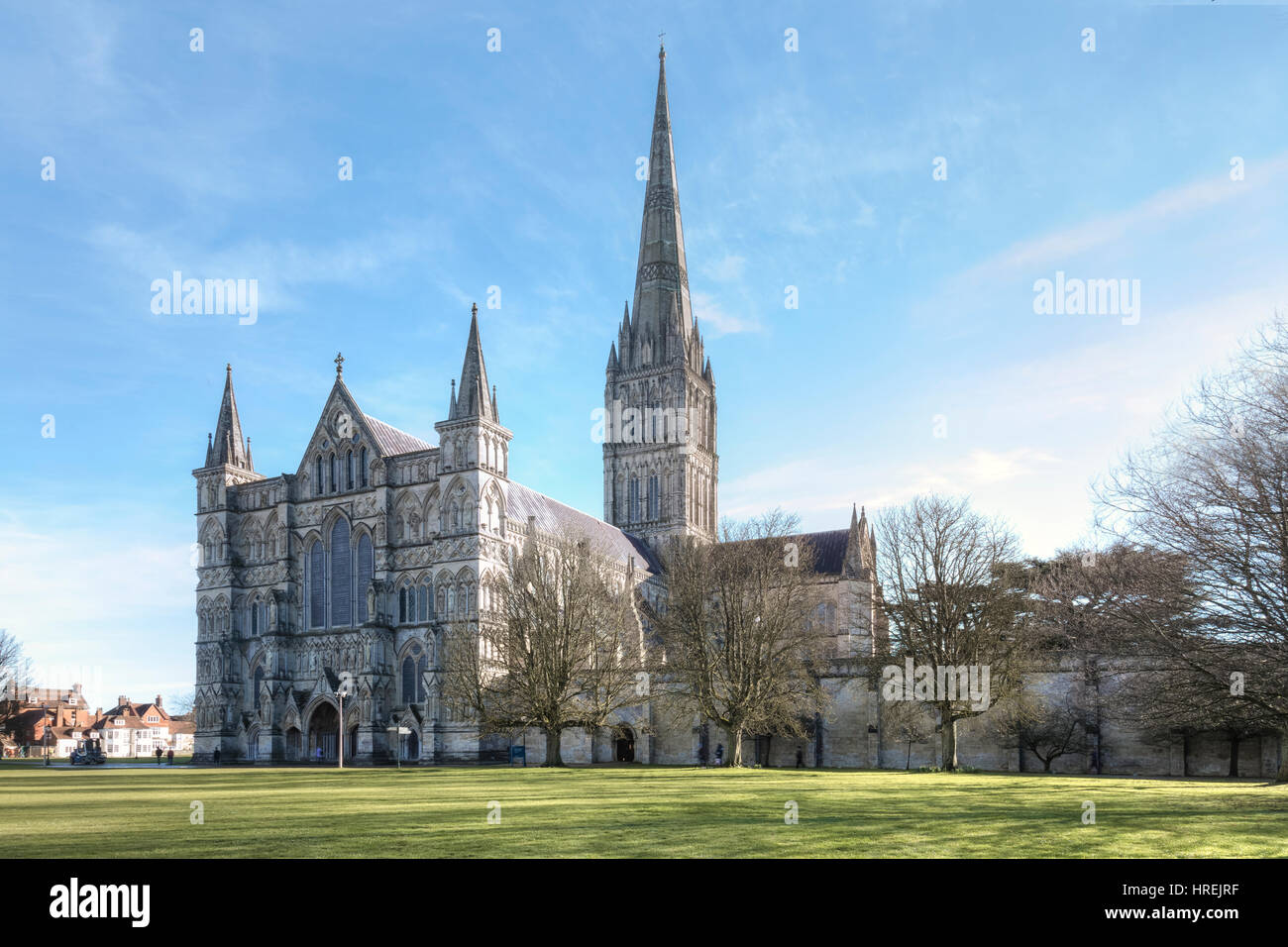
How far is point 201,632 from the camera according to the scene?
70000 mm

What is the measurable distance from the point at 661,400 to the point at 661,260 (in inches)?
507

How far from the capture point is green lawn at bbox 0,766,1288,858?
13.6 m

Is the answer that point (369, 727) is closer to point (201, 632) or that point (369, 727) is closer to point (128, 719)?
point (201, 632)

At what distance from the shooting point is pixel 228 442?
239 ft

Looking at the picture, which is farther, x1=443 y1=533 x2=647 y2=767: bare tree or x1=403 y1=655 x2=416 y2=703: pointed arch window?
x1=403 y1=655 x2=416 y2=703: pointed arch window

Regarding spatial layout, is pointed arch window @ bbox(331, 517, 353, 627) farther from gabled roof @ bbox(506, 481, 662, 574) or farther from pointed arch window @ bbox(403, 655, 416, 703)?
gabled roof @ bbox(506, 481, 662, 574)

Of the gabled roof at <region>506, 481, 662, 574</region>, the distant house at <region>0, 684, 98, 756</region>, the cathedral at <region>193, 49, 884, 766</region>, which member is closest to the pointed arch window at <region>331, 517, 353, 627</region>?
the cathedral at <region>193, 49, 884, 766</region>

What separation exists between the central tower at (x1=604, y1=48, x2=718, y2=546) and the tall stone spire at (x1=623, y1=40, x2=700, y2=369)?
9cm

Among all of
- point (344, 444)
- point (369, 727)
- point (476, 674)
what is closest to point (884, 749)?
point (476, 674)

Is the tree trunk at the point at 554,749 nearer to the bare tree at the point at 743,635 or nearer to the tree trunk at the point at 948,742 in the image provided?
the bare tree at the point at 743,635

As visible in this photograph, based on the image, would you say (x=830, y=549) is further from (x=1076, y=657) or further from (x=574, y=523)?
(x=1076, y=657)

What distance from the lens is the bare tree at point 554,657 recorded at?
150 feet
